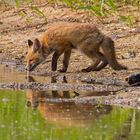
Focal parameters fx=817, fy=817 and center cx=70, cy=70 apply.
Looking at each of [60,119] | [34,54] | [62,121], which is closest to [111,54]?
[34,54]

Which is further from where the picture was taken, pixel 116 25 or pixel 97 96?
pixel 116 25

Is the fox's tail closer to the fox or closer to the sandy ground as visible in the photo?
the fox

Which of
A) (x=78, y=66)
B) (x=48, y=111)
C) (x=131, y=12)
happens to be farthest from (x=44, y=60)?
(x=48, y=111)

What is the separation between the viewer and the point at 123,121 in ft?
33.0

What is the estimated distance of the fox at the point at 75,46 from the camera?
14.7 metres

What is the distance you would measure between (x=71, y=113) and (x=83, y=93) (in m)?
1.88

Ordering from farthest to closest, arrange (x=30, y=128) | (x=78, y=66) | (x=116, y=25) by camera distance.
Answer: (x=116, y=25), (x=78, y=66), (x=30, y=128)

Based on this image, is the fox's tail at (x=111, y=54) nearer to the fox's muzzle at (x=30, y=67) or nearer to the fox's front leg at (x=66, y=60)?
the fox's front leg at (x=66, y=60)

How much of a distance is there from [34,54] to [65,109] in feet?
A: 16.7

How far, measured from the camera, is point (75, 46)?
15.1 metres

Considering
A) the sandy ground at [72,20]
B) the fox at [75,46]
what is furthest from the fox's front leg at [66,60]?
the sandy ground at [72,20]

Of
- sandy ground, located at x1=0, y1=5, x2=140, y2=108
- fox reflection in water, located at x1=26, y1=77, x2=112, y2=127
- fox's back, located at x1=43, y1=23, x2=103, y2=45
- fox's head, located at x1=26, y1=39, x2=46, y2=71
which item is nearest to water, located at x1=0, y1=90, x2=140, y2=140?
fox reflection in water, located at x1=26, y1=77, x2=112, y2=127

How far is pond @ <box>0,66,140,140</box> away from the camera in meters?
Result: 9.23

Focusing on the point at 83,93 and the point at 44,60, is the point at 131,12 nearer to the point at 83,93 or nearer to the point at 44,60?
the point at 44,60
